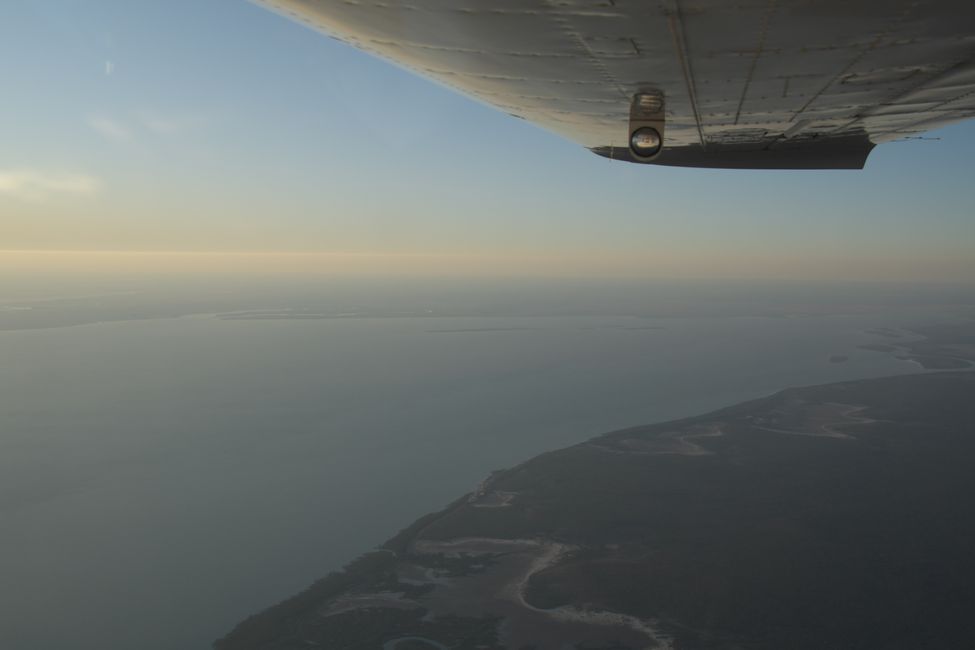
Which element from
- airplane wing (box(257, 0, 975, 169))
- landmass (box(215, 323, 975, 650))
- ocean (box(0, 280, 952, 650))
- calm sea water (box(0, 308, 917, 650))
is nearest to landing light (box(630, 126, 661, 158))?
airplane wing (box(257, 0, 975, 169))

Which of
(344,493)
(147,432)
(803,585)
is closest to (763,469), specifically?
(803,585)

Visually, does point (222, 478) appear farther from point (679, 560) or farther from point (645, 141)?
point (645, 141)

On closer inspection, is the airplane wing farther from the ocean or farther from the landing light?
the ocean

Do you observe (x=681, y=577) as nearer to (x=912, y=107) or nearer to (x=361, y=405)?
(x=912, y=107)

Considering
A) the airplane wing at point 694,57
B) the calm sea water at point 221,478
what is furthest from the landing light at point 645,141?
the calm sea water at point 221,478

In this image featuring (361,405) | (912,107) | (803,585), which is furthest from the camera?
(361,405)

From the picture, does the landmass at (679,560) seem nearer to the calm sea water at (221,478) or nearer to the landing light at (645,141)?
the calm sea water at (221,478)
